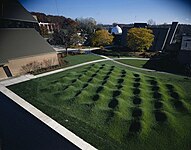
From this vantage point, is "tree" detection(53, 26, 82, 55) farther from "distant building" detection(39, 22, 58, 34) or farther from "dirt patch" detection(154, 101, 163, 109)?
"dirt patch" detection(154, 101, 163, 109)

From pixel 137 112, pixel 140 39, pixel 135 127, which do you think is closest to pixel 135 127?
pixel 135 127

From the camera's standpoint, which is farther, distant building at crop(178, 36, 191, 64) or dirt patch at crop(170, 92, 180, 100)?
distant building at crop(178, 36, 191, 64)

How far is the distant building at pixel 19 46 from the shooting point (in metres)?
11.1

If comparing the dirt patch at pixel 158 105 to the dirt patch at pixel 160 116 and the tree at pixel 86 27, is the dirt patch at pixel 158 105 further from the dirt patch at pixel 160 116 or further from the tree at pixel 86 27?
the tree at pixel 86 27

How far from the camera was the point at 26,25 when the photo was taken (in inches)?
516

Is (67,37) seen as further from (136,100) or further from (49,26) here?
(136,100)

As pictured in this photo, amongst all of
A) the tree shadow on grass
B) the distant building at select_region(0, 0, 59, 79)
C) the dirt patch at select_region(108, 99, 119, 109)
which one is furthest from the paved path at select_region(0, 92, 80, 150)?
the distant building at select_region(0, 0, 59, 79)

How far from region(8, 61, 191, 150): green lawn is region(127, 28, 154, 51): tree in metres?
9.17

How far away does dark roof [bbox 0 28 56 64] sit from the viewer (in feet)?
37.2

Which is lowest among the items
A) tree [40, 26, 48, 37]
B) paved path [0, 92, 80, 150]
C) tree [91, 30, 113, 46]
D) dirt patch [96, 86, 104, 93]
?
tree [91, 30, 113, 46]

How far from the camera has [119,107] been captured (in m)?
7.20

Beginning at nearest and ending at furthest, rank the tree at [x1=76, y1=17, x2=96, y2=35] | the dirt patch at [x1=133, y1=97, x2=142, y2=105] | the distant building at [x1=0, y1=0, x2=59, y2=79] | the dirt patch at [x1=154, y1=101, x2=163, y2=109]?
the dirt patch at [x1=154, y1=101, x2=163, y2=109] < the dirt patch at [x1=133, y1=97, x2=142, y2=105] < the distant building at [x1=0, y1=0, x2=59, y2=79] < the tree at [x1=76, y1=17, x2=96, y2=35]

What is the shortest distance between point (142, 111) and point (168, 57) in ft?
28.9

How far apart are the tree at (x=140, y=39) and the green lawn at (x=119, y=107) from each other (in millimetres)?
9167
